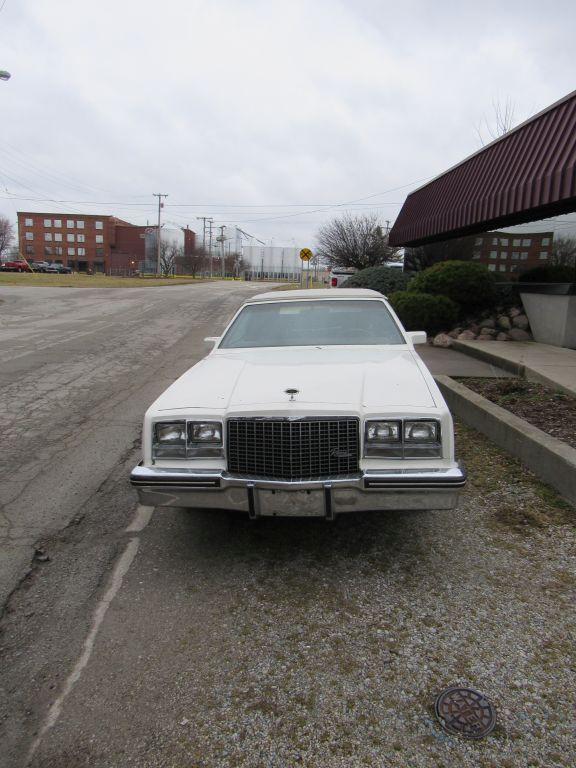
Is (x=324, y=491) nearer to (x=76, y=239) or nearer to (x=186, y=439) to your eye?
(x=186, y=439)

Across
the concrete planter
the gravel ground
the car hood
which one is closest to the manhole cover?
the gravel ground

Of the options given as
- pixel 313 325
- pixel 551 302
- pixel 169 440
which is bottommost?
pixel 169 440

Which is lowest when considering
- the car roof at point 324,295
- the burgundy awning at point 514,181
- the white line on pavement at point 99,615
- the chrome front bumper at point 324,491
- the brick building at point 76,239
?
the white line on pavement at point 99,615

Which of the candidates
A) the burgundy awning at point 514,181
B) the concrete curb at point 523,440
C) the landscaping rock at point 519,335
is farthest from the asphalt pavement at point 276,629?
the landscaping rock at point 519,335

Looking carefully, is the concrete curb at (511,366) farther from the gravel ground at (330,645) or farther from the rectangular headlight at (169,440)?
the rectangular headlight at (169,440)

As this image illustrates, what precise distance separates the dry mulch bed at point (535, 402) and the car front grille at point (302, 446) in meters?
2.57

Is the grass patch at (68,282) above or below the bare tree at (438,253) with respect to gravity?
below

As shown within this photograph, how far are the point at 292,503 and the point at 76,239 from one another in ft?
385

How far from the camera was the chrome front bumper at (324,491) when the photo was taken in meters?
3.09

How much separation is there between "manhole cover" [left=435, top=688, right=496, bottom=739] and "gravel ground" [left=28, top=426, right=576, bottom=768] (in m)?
0.04

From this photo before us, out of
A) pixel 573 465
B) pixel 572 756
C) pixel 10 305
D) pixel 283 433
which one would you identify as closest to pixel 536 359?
pixel 573 465

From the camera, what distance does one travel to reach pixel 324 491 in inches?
121

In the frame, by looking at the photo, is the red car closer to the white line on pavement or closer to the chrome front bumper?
the white line on pavement

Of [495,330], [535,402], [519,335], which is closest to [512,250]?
[495,330]
